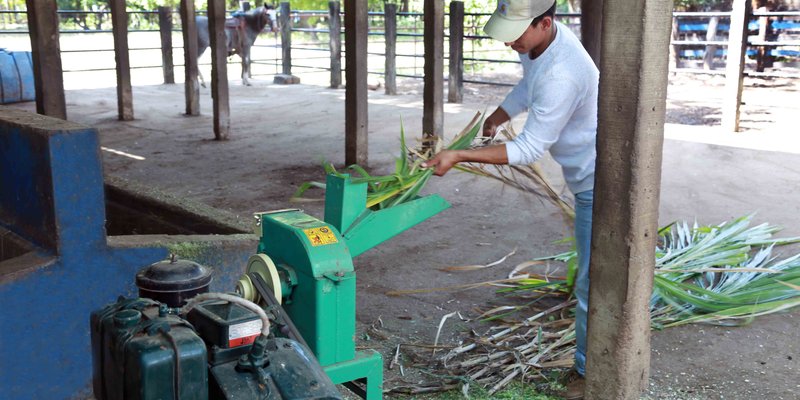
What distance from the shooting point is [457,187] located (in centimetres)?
672

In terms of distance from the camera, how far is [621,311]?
2725 millimetres

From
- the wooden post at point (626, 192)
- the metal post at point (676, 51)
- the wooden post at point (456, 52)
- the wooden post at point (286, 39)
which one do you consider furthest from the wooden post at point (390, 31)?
the wooden post at point (626, 192)

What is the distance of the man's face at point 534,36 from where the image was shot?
2.94 meters

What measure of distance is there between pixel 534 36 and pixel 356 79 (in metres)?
4.23

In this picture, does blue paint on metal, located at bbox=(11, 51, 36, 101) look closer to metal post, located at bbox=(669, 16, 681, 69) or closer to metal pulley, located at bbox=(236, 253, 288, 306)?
metal pulley, located at bbox=(236, 253, 288, 306)

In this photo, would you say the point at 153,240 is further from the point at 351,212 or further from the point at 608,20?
the point at 608,20

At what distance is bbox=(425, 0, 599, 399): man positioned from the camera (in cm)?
290

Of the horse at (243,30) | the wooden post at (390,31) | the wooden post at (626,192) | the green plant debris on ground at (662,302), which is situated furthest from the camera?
the horse at (243,30)

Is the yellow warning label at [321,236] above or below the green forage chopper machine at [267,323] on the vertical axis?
above

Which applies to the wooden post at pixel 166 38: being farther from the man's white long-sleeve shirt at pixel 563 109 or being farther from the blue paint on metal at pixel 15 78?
the man's white long-sleeve shirt at pixel 563 109

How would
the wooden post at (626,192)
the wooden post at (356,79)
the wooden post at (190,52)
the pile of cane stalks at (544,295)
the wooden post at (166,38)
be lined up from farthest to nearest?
the wooden post at (166,38) → the wooden post at (190,52) → the wooden post at (356,79) → the pile of cane stalks at (544,295) → the wooden post at (626,192)

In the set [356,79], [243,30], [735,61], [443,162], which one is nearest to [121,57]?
[356,79]

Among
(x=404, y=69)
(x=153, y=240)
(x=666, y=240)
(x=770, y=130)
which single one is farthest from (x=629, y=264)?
(x=404, y=69)

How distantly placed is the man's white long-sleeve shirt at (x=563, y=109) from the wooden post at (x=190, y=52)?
8.12m
